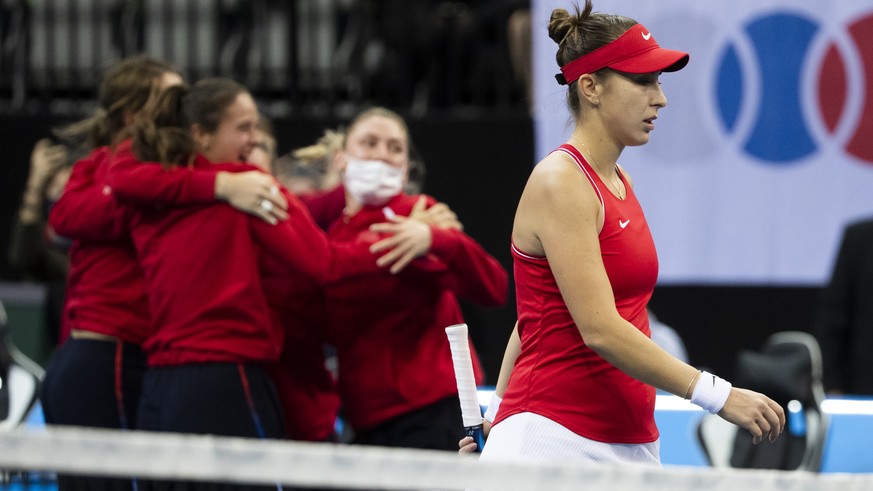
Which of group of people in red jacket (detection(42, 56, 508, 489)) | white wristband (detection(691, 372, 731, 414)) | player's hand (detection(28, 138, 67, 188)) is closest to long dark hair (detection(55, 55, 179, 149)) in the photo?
group of people in red jacket (detection(42, 56, 508, 489))

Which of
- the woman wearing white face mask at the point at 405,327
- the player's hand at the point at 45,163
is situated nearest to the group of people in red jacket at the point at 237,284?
the woman wearing white face mask at the point at 405,327

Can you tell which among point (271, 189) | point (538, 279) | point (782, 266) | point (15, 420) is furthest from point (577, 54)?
point (782, 266)

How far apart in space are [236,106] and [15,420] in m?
1.92

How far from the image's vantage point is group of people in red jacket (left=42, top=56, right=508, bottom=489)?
Answer: 11.7 feet

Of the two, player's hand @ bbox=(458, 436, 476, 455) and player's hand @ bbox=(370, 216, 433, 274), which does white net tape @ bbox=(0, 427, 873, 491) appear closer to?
player's hand @ bbox=(458, 436, 476, 455)

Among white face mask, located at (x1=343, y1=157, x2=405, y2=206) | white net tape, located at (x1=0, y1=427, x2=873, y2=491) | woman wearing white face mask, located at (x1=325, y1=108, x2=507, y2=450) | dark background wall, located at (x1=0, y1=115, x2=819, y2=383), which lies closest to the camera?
white net tape, located at (x1=0, y1=427, x2=873, y2=491)

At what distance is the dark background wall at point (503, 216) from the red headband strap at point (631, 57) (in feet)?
16.8

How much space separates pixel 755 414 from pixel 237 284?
1.56 metres

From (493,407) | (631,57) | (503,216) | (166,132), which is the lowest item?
(503,216)

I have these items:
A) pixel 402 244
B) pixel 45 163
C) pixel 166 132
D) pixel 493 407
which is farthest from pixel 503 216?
pixel 493 407

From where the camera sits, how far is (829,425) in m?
4.31

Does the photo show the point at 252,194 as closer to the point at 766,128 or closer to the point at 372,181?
the point at 372,181

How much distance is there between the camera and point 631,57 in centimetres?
273

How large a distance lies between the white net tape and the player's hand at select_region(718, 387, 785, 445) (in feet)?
1.82
